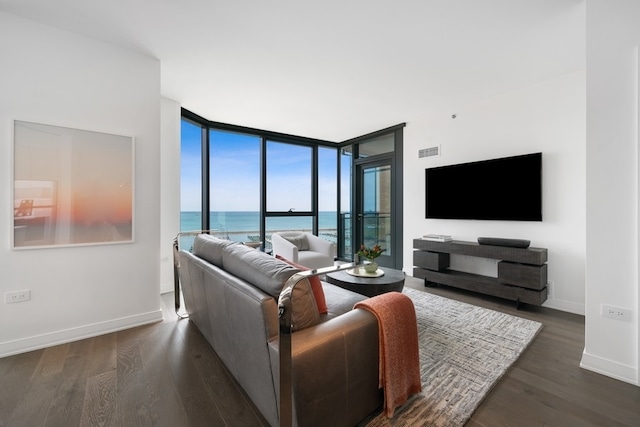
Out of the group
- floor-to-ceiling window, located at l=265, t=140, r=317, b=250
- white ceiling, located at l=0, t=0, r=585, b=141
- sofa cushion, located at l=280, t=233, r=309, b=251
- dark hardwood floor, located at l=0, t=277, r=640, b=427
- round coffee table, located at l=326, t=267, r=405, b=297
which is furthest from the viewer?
floor-to-ceiling window, located at l=265, t=140, r=317, b=250

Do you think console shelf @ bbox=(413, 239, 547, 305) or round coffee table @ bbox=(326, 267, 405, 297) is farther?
console shelf @ bbox=(413, 239, 547, 305)

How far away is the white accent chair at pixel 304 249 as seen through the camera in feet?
13.6

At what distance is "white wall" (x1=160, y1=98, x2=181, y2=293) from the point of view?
3646 mm

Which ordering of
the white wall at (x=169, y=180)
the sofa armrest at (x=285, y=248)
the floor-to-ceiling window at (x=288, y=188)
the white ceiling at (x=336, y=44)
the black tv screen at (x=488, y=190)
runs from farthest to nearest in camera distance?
the floor-to-ceiling window at (x=288, y=188)
the sofa armrest at (x=285, y=248)
the white wall at (x=169, y=180)
the black tv screen at (x=488, y=190)
the white ceiling at (x=336, y=44)

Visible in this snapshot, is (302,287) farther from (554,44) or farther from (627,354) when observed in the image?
(554,44)

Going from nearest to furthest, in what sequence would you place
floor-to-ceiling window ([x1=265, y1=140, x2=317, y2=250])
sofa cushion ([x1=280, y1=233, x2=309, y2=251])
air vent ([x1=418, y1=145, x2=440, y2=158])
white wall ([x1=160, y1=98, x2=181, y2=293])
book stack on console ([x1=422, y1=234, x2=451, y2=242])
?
1. white wall ([x1=160, y1=98, x2=181, y2=293])
2. book stack on console ([x1=422, y1=234, x2=451, y2=242])
3. air vent ([x1=418, y1=145, x2=440, y2=158])
4. sofa cushion ([x1=280, y1=233, x2=309, y2=251])
5. floor-to-ceiling window ([x1=265, y1=140, x2=317, y2=250])

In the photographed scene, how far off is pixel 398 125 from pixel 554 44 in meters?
2.48

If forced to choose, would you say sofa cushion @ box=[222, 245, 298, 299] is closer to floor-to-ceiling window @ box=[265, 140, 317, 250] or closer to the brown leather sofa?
the brown leather sofa

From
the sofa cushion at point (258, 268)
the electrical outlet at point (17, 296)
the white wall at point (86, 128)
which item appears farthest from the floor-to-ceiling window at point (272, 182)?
the sofa cushion at point (258, 268)

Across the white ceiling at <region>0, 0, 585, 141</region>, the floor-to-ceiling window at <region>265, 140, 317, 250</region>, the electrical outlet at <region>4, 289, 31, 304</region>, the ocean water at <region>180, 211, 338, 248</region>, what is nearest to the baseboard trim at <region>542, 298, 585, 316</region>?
the white ceiling at <region>0, 0, 585, 141</region>

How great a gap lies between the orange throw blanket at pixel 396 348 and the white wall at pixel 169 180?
125 inches

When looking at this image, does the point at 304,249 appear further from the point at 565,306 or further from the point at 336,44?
the point at 565,306

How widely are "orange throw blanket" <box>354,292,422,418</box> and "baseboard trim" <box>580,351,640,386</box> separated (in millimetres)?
1368

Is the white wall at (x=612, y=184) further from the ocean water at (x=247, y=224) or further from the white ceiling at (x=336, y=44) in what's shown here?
the ocean water at (x=247, y=224)
